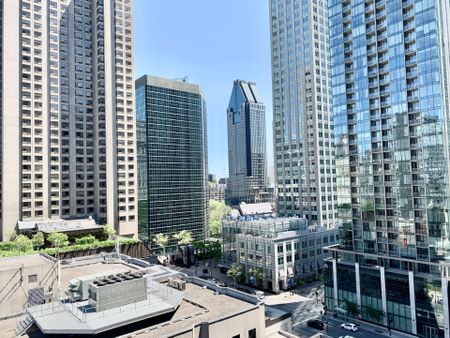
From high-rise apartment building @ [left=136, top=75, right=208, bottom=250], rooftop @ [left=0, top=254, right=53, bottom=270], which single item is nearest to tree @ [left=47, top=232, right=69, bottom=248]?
rooftop @ [left=0, top=254, right=53, bottom=270]

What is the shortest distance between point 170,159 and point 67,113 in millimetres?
46417

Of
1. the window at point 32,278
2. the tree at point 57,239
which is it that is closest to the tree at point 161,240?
the tree at point 57,239

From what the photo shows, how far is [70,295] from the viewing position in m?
38.6

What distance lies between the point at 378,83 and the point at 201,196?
100030 mm

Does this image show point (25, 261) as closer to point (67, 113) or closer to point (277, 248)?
point (277, 248)

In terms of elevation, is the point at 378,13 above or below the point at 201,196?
above

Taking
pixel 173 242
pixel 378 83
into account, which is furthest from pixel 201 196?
pixel 378 83

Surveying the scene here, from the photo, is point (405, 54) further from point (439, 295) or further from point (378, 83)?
point (439, 295)

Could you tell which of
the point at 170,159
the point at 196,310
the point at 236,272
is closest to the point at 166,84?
the point at 170,159

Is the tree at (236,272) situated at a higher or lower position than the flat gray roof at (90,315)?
lower

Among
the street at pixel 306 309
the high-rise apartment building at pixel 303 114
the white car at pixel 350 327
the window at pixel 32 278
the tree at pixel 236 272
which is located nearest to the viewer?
the window at pixel 32 278

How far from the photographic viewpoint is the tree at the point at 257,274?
9518 centimetres

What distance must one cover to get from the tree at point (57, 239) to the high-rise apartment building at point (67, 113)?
18.2m

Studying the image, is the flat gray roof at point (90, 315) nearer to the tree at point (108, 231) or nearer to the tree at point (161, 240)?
the tree at point (108, 231)
